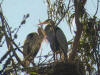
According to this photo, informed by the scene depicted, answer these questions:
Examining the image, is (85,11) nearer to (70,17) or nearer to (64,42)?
(70,17)

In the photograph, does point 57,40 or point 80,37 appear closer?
point 80,37

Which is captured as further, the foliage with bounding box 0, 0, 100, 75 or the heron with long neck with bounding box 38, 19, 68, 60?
the heron with long neck with bounding box 38, 19, 68, 60

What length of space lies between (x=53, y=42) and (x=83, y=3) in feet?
7.22

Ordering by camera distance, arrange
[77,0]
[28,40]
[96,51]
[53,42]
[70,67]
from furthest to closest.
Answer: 1. [28,40]
2. [53,42]
3. [70,67]
4. [96,51]
5. [77,0]

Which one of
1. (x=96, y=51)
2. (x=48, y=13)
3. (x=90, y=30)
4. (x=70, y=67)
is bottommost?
(x=70, y=67)

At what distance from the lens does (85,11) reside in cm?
313

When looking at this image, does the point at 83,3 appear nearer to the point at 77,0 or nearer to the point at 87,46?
the point at 77,0

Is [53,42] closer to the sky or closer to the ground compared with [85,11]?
closer to the ground

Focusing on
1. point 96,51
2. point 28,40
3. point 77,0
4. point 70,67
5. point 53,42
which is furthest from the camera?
point 28,40

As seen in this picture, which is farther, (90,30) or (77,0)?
(90,30)

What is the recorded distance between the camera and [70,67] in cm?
330

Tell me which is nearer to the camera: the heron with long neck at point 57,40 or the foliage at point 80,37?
the foliage at point 80,37

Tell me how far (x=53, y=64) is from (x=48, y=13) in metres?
0.95

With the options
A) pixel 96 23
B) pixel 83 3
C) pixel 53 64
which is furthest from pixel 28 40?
pixel 83 3
